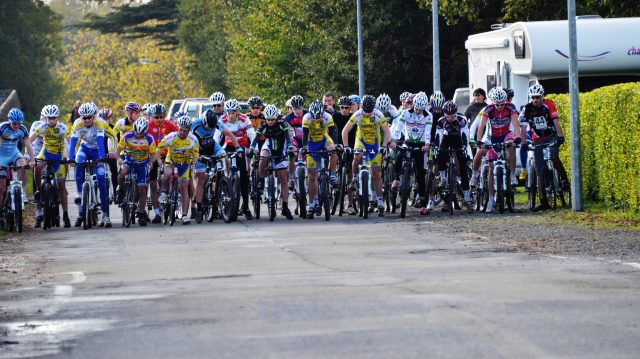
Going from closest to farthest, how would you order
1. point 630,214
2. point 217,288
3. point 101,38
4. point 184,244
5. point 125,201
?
point 217,288, point 184,244, point 630,214, point 125,201, point 101,38

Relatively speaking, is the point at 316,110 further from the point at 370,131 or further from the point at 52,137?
the point at 52,137

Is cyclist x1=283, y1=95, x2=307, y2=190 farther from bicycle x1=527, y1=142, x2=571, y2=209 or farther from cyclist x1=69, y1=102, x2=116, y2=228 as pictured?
bicycle x1=527, y1=142, x2=571, y2=209

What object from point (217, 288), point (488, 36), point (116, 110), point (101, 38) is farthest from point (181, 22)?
point (217, 288)

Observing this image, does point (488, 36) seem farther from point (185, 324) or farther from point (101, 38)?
point (101, 38)

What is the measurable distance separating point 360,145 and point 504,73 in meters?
5.59

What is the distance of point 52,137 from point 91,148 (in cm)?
79

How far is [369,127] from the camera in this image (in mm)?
23906

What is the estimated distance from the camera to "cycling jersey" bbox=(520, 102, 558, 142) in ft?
76.2

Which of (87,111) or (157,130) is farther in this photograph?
(157,130)

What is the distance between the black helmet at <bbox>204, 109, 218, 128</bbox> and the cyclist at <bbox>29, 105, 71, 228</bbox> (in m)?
2.28

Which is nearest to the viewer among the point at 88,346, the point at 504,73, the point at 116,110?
the point at 88,346

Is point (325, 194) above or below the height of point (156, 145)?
below

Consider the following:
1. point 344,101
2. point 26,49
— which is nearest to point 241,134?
point 344,101

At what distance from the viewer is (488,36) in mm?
30016
